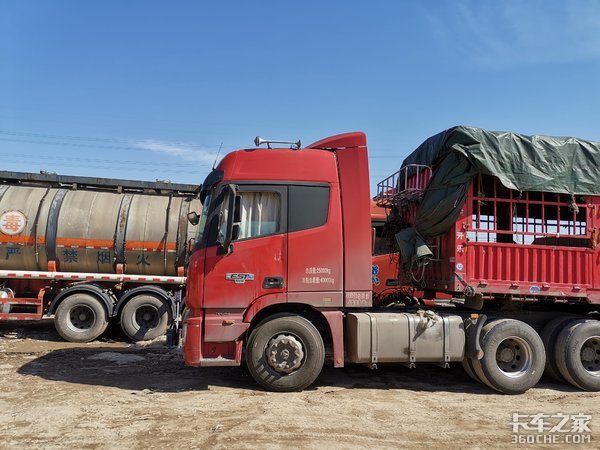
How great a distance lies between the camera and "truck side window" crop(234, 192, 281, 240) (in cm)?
610

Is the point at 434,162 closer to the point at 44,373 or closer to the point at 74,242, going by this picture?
the point at 44,373

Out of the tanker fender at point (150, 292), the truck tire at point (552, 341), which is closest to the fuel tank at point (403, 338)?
the truck tire at point (552, 341)

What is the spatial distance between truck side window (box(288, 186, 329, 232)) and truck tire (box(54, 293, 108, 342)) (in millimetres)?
6020

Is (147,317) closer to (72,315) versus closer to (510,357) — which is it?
(72,315)

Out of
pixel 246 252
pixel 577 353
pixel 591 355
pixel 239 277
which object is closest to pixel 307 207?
pixel 246 252

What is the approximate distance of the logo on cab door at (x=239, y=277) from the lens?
5996 millimetres

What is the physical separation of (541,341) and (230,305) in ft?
15.2

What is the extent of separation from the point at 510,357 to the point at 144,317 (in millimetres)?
7761

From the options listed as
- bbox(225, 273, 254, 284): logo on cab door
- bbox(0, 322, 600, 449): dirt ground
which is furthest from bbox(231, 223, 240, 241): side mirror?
bbox(0, 322, 600, 449): dirt ground

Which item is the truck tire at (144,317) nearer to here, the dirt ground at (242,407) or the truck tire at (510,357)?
the dirt ground at (242,407)

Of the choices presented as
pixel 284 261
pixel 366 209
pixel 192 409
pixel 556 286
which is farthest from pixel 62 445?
pixel 556 286

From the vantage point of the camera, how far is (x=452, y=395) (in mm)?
6297

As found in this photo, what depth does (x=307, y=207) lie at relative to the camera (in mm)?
6211

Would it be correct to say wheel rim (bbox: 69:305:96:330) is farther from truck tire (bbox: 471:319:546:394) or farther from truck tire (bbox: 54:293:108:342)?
truck tire (bbox: 471:319:546:394)
